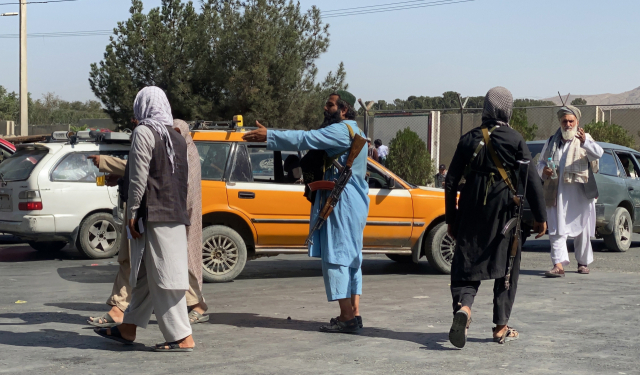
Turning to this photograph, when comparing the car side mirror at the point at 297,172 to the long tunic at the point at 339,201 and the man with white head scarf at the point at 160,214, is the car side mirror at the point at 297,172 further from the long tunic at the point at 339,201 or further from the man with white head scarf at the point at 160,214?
the man with white head scarf at the point at 160,214

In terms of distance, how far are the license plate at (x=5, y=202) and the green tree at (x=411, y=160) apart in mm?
12289

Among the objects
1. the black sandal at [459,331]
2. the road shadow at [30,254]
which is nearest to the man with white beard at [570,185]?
the black sandal at [459,331]

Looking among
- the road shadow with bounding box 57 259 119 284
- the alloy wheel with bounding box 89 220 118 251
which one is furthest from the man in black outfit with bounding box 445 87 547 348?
the alloy wheel with bounding box 89 220 118 251

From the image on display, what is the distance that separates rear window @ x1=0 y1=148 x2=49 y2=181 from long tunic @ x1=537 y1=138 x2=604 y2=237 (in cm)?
690

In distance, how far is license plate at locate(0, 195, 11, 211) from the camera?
11055 mm

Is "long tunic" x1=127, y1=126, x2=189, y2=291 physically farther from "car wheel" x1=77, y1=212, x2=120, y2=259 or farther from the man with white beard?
"car wheel" x1=77, y1=212, x2=120, y2=259

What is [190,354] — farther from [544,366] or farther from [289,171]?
[544,366]

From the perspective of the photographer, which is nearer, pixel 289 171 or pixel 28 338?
pixel 28 338

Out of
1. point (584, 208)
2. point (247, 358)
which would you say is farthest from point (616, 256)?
point (247, 358)

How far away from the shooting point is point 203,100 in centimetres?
2522

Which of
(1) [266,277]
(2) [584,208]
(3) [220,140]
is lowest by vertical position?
(1) [266,277]

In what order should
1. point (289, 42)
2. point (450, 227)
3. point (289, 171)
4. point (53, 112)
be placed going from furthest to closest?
point (53, 112)
point (289, 42)
point (289, 171)
point (450, 227)

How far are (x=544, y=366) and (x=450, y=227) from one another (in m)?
1.23

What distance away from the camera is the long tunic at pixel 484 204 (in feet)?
18.1
